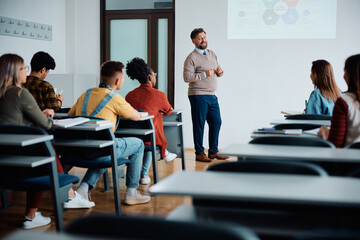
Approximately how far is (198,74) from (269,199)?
440 cm

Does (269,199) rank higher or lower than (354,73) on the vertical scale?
lower

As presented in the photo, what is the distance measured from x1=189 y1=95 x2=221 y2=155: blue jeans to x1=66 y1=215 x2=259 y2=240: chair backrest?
15.6 feet

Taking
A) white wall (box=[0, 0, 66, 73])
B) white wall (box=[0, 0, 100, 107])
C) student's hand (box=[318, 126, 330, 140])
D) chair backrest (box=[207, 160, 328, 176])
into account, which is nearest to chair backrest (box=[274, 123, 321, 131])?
student's hand (box=[318, 126, 330, 140])

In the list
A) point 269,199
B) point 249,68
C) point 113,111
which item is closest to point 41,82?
point 113,111

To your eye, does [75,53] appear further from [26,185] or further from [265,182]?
[265,182]

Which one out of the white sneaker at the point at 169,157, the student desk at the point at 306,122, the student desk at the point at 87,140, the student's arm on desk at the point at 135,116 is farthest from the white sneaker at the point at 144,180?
the student desk at the point at 306,122

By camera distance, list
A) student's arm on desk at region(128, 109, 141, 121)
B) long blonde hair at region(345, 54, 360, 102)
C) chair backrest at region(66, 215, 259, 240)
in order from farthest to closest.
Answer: student's arm on desk at region(128, 109, 141, 121) < long blonde hair at region(345, 54, 360, 102) < chair backrest at region(66, 215, 259, 240)

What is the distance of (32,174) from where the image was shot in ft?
9.34

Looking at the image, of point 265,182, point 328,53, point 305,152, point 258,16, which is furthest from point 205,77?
point 265,182

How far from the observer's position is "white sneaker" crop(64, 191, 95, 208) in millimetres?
3715

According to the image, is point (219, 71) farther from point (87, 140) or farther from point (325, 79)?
point (87, 140)

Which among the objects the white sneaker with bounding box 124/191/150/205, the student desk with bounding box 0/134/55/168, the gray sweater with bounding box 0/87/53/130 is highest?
the gray sweater with bounding box 0/87/53/130

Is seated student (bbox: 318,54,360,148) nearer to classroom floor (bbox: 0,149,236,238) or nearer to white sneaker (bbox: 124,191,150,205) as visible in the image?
classroom floor (bbox: 0,149,236,238)

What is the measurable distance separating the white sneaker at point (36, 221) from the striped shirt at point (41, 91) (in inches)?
45.2
